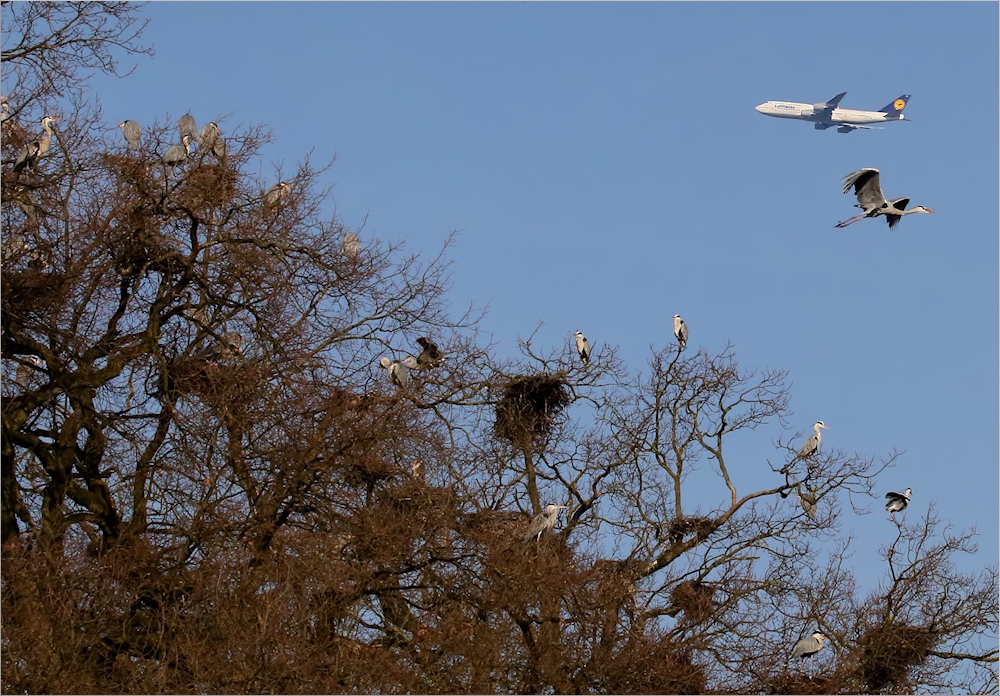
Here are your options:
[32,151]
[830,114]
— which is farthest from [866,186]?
[830,114]

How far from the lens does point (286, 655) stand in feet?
53.1

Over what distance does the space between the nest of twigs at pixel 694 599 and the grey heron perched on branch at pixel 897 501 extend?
550 cm

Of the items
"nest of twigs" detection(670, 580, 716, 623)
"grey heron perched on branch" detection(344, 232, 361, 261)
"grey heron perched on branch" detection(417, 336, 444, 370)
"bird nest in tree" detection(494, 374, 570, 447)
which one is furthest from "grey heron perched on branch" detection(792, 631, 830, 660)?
"grey heron perched on branch" detection(344, 232, 361, 261)

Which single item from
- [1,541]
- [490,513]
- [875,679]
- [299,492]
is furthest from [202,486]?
[875,679]

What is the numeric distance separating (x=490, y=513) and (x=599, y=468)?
10.3 feet

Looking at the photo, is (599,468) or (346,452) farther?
(599,468)

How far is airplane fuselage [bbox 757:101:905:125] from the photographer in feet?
349

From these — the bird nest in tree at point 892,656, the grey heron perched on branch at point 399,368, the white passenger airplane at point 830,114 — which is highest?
the white passenger airplane at point 830,114

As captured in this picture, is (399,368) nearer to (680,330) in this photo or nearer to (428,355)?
(428,355)

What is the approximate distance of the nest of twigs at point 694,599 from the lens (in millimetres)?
20438

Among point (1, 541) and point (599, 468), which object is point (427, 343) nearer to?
point (599, 468)

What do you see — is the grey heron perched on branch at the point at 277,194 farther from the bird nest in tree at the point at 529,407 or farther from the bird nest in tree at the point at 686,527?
the bird nest in tree at the point at 686,527

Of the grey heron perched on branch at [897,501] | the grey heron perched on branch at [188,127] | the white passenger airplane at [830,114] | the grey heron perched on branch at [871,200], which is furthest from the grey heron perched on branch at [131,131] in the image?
the white passenger airplane at [830,114]

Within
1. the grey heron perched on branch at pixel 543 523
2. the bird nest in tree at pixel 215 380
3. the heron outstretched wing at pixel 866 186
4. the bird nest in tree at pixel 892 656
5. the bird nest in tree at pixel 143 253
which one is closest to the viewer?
the bird nest in tree at pixel 215 380
